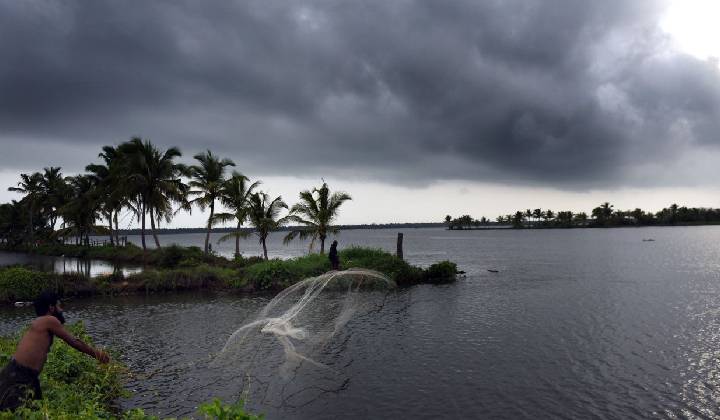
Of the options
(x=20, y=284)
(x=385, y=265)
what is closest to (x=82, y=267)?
(x=20, y=284)

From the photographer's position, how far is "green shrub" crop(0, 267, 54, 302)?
24469 millimetres

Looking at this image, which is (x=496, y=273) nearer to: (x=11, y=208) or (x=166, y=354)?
(x=166, y=354)

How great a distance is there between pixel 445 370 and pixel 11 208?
102 meters

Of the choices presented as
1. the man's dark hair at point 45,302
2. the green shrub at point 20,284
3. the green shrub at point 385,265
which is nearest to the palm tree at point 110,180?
the green shrub at point 20,284

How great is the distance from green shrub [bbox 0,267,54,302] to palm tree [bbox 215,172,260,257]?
15.5 m

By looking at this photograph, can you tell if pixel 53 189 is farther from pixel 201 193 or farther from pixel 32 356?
pixel 32 356

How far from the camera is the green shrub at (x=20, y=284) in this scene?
24.5 m

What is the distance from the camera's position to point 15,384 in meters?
6.87

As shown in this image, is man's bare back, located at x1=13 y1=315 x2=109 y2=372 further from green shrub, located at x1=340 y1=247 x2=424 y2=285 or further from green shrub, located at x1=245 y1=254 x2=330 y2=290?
green shrub, located at x1=340 y1=247 x2=424 y2=285

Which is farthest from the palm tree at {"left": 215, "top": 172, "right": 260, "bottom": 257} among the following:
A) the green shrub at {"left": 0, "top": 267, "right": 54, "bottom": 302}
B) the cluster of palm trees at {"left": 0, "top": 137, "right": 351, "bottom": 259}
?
the green shrub at {"left": 0, "top": 267, "right": 54, "bottom": 302}

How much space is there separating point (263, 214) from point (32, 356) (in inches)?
1287

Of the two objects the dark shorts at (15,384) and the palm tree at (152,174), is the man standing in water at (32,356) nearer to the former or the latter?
the dark shorts at (15,384)

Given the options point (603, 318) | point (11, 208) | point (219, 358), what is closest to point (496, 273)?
point (603, 318)

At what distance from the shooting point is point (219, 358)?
14.3 m
